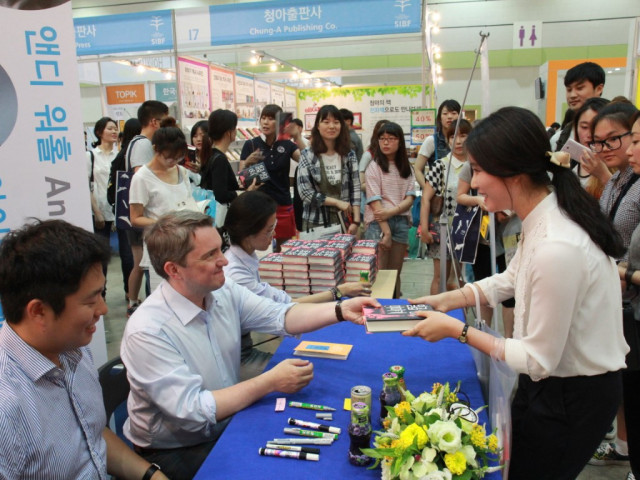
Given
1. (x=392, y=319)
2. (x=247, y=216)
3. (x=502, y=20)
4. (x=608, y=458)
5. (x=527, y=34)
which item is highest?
(x=502, y=20)

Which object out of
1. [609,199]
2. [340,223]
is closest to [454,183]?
[340,223]

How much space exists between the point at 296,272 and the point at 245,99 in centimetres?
594

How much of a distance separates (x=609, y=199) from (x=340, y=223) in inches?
80.4

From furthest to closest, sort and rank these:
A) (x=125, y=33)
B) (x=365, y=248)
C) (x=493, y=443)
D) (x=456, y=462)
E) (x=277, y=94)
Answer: (x=277, y=94), (x=125, y=33), (x=365, y=248), (x=493, y=443), (x=456, y=462)

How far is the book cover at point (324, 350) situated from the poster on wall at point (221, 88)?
5.44 metres

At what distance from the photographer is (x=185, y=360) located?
165 cm

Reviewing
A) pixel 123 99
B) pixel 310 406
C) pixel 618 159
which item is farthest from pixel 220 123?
pixel 123 99

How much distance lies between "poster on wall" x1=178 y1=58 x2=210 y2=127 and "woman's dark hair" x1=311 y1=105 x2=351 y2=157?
251 centimetres

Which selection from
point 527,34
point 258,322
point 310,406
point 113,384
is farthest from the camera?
point 527,34

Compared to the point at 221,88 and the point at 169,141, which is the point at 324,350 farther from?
the point at 221,88

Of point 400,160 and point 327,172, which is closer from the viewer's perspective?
point 327,172

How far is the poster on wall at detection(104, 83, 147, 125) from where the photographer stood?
8531mm

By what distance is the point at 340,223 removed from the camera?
156 inches

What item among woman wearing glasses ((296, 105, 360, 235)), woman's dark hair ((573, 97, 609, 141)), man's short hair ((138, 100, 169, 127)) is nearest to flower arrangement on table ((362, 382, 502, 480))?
woman's dark hair ((573, 97, 609, 141))
